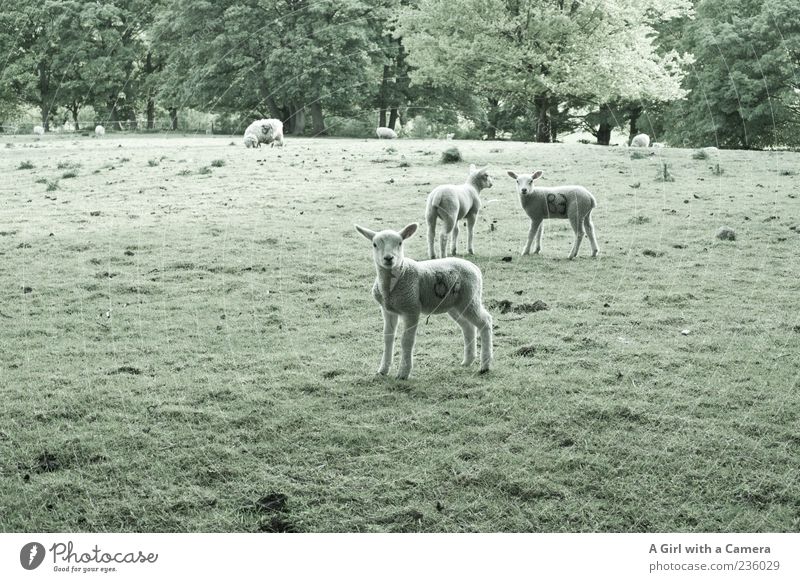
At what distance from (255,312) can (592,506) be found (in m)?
4.07

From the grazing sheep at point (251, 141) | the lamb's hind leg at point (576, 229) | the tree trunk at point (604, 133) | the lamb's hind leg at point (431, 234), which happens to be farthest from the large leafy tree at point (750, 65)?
the grazing sheep at point (251, 141)

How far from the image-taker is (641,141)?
15609 millimetres

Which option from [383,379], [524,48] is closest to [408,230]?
[383,379]

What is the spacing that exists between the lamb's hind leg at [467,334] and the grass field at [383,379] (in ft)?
0.41

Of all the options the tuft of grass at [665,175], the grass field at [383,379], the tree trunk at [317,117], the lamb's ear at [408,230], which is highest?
the tree trunk at [317,117]

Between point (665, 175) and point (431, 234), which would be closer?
point (431, 234)

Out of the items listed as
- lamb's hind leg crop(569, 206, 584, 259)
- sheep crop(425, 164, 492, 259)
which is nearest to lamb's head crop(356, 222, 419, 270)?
sheep crop(425, 164, 492, 259)

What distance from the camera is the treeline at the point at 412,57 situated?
26.2 feet

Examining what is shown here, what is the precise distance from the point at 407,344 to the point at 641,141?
12.3 metres

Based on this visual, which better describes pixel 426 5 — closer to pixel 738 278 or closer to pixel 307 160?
pixel 738 278

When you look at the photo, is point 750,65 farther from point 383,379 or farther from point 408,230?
point 383,379

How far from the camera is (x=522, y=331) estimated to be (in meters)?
6.25

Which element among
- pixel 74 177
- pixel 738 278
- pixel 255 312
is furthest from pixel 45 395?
pixel 74 177

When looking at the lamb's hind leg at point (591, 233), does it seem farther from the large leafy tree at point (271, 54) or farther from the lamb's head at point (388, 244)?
the lamb's head at point (388, 244)
